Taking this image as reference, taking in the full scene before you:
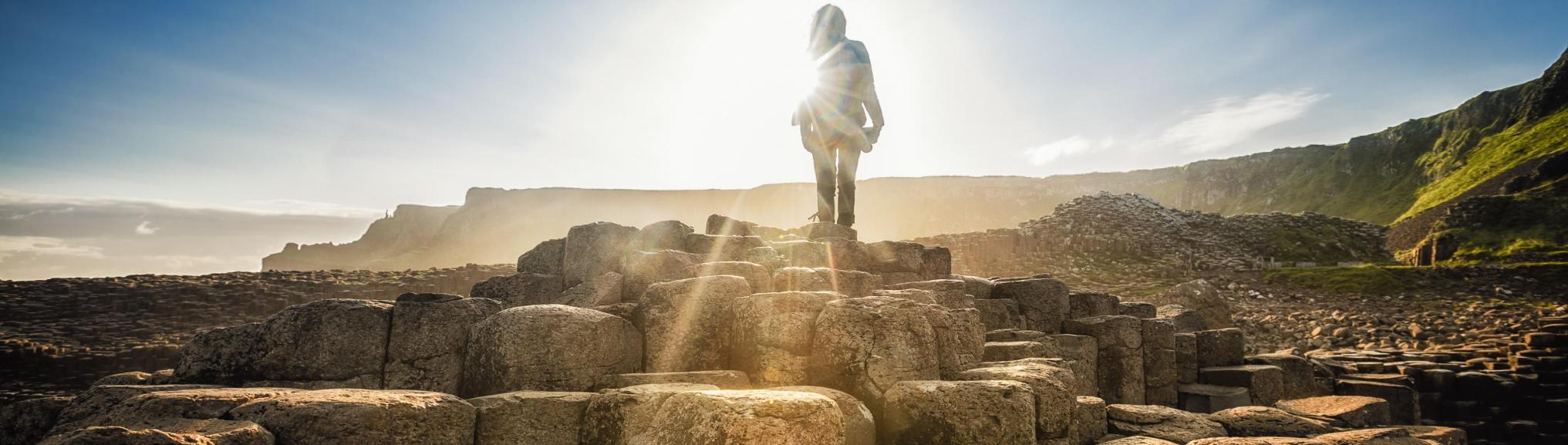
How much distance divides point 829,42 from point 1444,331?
24994 mm

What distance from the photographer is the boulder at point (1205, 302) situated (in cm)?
1883

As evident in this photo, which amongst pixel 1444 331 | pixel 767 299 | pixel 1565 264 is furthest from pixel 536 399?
pixel 1565 264

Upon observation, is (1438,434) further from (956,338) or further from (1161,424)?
(956,338)

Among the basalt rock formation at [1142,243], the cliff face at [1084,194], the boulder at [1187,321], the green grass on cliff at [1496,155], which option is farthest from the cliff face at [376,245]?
the green grass on cliff at [1496,155]

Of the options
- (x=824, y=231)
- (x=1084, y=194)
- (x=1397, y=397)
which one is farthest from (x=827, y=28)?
(x=1084, y=194)

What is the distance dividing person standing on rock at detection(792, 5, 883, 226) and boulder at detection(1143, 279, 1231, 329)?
1115cm

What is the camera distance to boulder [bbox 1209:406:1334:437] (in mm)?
7059

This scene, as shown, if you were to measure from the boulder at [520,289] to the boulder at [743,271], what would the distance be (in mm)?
2244

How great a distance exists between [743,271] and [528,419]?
3.80m

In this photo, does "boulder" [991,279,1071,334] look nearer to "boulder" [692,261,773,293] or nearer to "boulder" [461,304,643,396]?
"boulder" [692,261,773,293]

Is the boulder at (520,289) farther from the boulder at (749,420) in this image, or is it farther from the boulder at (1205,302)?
the boulder at (1205,302)

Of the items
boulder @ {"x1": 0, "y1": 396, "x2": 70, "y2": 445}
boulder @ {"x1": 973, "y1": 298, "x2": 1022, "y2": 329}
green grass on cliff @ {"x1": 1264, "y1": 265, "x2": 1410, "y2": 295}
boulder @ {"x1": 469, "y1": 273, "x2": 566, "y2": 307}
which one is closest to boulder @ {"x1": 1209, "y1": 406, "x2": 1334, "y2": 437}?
boulder @ {"x1": 973, "y1": 298, "x2": 1022, "y2": 329}

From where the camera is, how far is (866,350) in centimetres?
551

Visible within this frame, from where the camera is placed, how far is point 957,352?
21.6ft
